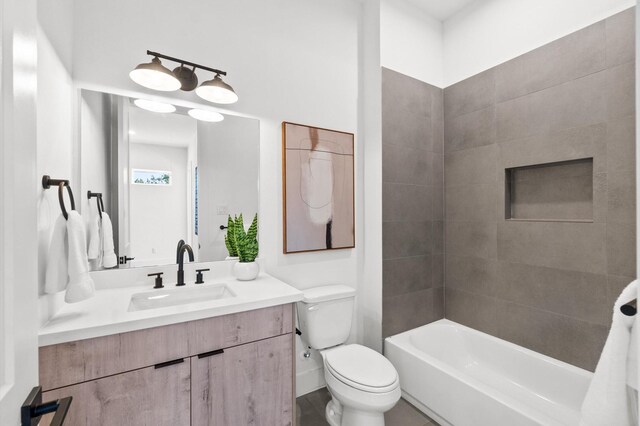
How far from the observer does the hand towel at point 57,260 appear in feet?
3.57

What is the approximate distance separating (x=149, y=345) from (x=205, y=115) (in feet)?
4.27

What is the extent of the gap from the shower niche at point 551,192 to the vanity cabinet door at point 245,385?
189 cm

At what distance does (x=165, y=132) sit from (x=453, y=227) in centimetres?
230

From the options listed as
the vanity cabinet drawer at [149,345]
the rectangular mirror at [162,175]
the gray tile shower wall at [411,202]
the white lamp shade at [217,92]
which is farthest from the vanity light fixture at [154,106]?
the gray tile shower wall at [411,202]

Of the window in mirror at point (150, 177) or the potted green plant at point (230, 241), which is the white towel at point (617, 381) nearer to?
the potted green plant at point (230, 241)

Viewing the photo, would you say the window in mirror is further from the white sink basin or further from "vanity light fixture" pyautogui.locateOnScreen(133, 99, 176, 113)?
the white sink basin

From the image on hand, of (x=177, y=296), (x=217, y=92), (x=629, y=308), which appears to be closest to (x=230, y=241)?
(x=177, y=296)

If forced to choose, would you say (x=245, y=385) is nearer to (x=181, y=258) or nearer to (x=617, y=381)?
(x=181, y=258)

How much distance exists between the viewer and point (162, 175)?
1.72m

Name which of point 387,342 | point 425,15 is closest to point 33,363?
point 387,342

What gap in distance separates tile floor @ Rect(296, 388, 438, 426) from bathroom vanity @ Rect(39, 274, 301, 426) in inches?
18.7

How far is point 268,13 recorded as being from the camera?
1.99 m

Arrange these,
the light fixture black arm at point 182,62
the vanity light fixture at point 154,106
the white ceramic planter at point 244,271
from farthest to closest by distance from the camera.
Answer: the white ceramic planter at point 244,271
the vanity light fixture at point 154,106
the light fixture black arm at point 182,62

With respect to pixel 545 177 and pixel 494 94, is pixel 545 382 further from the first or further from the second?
pixel 494 94
